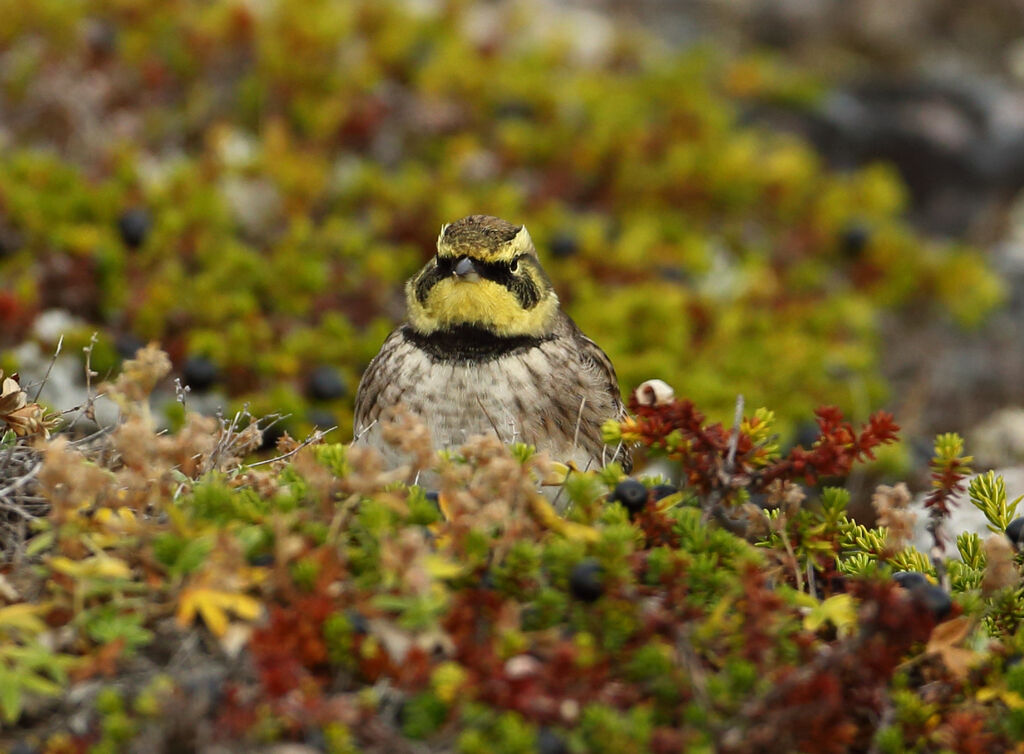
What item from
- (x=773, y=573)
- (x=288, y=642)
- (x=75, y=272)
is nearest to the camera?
(x=288, y=642)

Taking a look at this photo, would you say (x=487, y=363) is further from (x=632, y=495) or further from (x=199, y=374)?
(x=199, y=374)

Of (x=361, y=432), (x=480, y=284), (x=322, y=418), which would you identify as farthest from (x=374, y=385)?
(x=322, y=418)

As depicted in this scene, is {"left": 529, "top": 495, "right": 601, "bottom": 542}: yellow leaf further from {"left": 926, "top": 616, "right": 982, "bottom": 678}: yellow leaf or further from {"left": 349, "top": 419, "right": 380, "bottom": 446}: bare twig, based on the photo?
{"left": 349, "top": 419, "right": 380, "bottom": 446}: bare twig

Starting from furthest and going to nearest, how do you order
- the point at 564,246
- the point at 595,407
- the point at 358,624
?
the point at 564,246 < the point at 595,407 < the point at 358,624

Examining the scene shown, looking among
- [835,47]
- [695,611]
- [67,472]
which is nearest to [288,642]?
[67,472]

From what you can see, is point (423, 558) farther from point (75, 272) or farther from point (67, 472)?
point (75, 272)

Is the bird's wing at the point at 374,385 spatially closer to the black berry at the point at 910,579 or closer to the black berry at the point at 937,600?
the black berry at the point at 910,579

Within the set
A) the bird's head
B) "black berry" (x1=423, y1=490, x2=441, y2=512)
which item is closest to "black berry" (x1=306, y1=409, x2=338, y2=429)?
the bird's head
